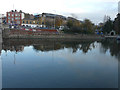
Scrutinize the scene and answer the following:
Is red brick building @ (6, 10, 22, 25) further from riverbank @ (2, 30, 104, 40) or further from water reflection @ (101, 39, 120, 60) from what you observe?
water reflection @ (101, 39, 120, 60)

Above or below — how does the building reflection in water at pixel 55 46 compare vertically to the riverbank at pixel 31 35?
below

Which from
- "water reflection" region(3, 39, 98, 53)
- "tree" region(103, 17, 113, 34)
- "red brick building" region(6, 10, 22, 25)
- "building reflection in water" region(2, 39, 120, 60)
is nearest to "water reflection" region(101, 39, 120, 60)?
"building reflection in water" region(2, 39, 120, 60)

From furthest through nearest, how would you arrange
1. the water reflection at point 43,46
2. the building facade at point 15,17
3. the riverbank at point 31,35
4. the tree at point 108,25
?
the tree at point 108,25 < the building facade at point 15,17 < the riverbank at point 31,35 < the water reflection at point 43,46

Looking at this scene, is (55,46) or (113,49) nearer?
(113,49)

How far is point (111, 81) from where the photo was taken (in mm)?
7605

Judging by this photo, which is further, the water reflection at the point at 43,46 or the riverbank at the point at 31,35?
the riverbank at the point at 31,35

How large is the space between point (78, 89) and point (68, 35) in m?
47.2

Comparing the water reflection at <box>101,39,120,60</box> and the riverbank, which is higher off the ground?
the riverbank

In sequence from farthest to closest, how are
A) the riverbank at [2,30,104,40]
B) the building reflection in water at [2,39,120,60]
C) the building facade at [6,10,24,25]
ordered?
1. the building facade at [6,10,24,25]
2. the riverbank at [2,30,104,40]
3. the building reflection in water at [2,39,120,60]

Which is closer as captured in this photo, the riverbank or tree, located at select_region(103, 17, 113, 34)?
the riverbank

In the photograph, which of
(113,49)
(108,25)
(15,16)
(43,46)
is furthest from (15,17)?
(113,49)

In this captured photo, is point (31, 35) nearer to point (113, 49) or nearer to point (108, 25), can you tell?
point (113, 49)

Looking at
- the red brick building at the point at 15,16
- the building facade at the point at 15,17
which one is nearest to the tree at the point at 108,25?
the building facade at the point at 15,17

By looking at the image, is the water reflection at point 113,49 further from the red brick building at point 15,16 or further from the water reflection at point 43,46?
the red brick building at point 15,16
